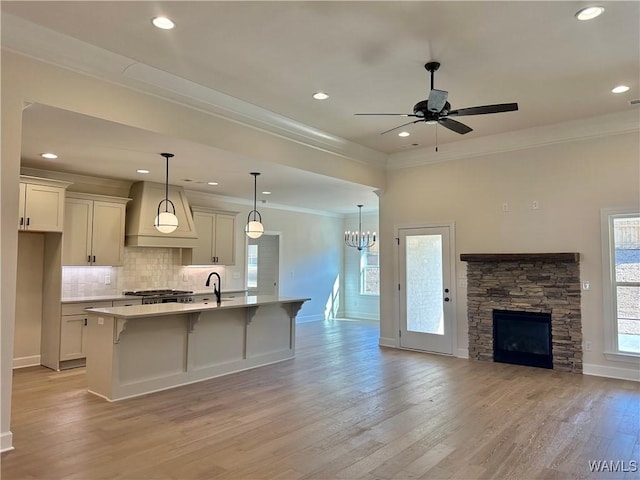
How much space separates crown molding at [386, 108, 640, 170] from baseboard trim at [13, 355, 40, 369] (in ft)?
19.9

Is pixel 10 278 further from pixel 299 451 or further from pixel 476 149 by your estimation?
pixel 476 149

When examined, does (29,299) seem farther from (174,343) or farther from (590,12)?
(590,12)

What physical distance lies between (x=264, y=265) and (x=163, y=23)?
7282 millimetres

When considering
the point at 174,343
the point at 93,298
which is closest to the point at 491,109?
the point at 174,343

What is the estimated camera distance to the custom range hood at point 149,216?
6793 mm

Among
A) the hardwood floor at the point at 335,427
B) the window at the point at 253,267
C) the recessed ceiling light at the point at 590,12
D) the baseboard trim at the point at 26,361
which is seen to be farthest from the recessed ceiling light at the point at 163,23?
the window at the point at 253,267

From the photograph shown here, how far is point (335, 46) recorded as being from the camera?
3.78m

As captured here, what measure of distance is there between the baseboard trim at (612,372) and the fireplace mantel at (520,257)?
1361 millimetres

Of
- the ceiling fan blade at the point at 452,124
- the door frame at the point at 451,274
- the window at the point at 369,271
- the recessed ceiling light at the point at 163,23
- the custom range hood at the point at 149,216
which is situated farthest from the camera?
the window at the point at 369,271

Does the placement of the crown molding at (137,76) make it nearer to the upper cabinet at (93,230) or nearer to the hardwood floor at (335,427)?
the upper cabinet at (93,230)

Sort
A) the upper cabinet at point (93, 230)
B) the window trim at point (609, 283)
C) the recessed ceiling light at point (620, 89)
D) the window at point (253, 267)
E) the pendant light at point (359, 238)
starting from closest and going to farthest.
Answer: the recessed ceiling light at point (620, 89) → the window trim at point (609, 283) → the upper cabinet at point (93, 230) → the window at point (253, 267) → the pendant light at point (359, 238)

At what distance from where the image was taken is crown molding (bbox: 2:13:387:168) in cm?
343

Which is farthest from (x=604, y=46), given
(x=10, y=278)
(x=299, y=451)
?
(x=10, y=278)

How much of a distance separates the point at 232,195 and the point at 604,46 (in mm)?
6424
